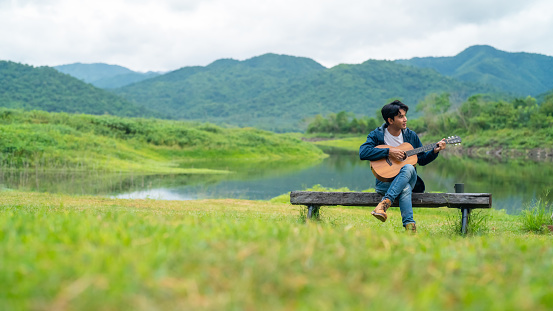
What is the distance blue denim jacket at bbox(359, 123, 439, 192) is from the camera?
8438 mm

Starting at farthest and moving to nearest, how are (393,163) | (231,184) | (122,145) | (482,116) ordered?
(482,116) < (122,145) < (231,184) < (393,163)

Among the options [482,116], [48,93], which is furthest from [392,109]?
[48,93]

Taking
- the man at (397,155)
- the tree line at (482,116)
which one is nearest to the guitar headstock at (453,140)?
the man at (397,155)

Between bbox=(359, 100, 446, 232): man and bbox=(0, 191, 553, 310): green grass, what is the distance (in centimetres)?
375

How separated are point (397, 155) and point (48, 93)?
321ft

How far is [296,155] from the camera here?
62.6 meters

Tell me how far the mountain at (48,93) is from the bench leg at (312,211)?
86506 mm

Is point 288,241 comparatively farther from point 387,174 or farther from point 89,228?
point 387,174

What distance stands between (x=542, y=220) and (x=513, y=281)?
26.6 feet

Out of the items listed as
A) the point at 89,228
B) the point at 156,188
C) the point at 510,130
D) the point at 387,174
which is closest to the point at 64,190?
the point at 156,188

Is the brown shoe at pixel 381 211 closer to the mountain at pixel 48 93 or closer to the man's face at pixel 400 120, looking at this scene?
the man's face at pixel 400 120

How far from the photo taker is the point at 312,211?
9.28 meters

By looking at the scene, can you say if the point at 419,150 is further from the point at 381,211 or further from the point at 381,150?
the point at 381,211

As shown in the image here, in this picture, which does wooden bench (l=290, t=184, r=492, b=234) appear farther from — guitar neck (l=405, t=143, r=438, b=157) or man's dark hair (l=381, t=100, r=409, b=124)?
man's dark hair (l=381, t=100, r=409, b=124)
